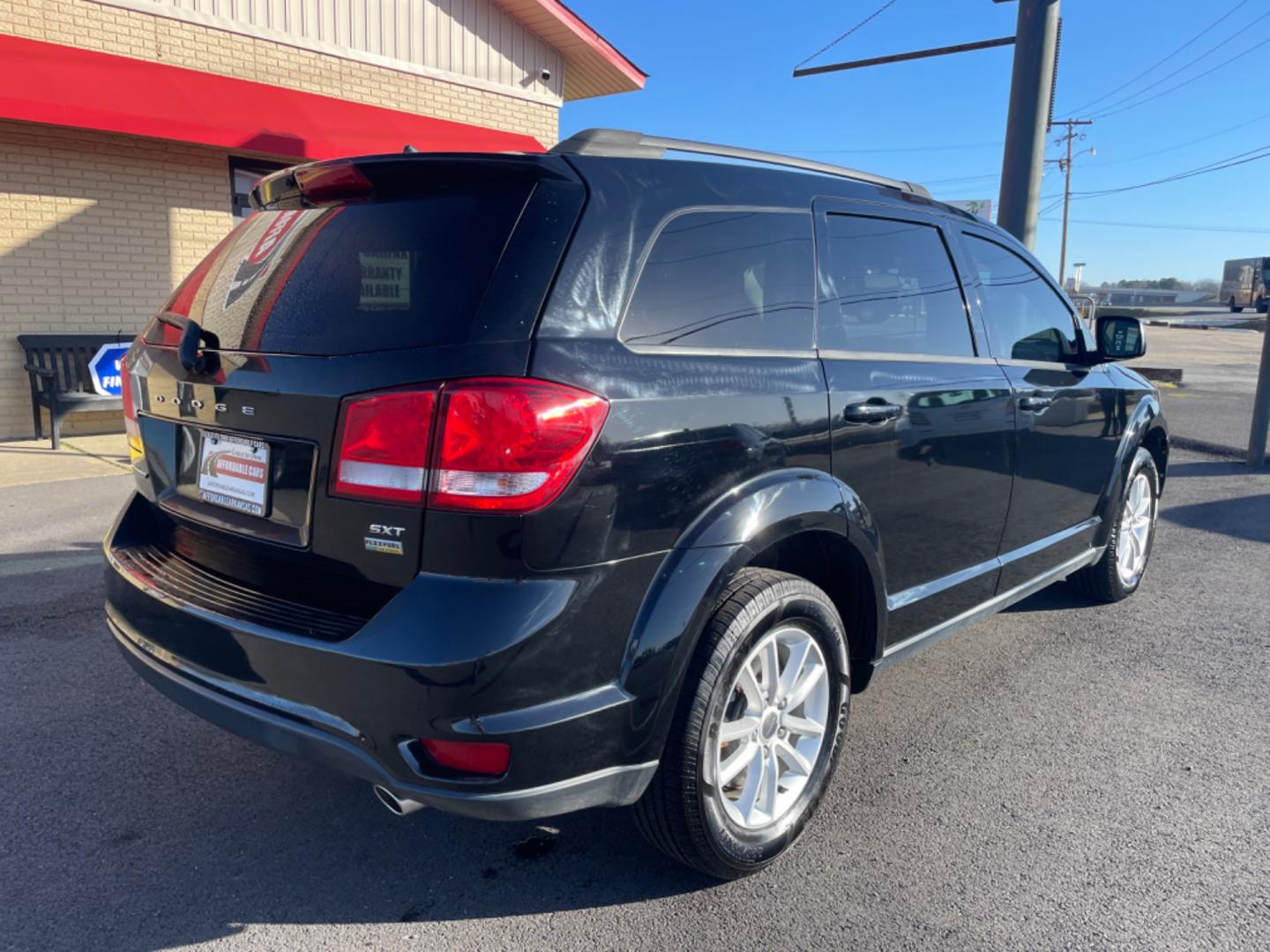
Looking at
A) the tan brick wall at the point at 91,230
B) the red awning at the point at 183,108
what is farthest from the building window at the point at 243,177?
the red awning at the point at 183,108

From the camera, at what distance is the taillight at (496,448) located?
2.04 m

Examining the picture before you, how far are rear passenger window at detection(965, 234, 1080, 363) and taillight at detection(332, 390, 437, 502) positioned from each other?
2.52 m

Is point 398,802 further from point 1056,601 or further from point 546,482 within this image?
point 1056,601

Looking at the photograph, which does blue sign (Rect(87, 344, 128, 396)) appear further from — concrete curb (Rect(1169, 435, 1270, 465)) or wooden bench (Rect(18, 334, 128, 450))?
concrete curb (Rect(1169, 435, 1270, 465))

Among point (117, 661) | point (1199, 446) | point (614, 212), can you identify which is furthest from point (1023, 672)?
point (1199, 446)

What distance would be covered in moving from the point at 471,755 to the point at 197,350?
1.32m

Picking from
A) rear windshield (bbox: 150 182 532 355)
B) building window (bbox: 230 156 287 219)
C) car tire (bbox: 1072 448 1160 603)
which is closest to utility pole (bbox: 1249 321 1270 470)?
car tire (bbox: 1072 448 1160 603)

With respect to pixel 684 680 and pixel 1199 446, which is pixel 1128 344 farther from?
pixel 1199 446

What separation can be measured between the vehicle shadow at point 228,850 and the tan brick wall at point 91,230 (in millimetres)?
7466

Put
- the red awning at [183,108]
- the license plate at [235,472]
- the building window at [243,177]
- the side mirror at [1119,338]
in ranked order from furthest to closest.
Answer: the building window at [243,177] → the red awning at [183,108] → the side mirror at [1119,338] → the license plate at [235,472]

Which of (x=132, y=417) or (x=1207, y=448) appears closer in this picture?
(x=132, y=417)

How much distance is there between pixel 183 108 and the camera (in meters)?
9.13

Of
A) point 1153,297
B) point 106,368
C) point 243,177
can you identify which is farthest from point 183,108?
point 1153,297

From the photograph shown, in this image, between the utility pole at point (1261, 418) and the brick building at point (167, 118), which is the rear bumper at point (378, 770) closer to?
the brick building at point (167, 118)
